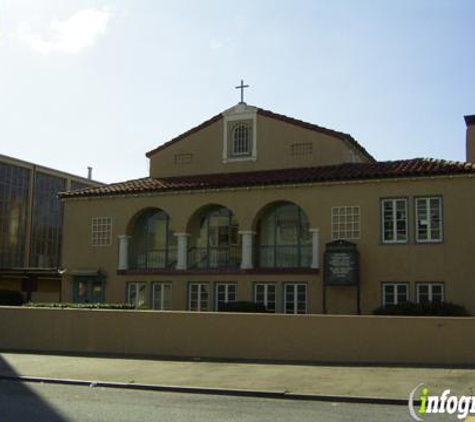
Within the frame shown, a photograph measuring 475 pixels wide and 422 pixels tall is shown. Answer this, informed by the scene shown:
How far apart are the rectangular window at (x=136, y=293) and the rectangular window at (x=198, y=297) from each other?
2.16 m

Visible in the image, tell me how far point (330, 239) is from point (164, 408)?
46.9 feet

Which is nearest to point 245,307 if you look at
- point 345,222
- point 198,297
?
point 198,297

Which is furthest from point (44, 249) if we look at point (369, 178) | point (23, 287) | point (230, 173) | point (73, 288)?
point (369, 178)

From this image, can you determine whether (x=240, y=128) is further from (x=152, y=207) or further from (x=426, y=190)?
(x=426, y=190)

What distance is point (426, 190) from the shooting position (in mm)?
23453

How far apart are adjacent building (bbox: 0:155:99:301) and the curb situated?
38303 millimetres

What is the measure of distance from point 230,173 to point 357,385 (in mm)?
15978

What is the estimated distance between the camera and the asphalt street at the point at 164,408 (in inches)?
407

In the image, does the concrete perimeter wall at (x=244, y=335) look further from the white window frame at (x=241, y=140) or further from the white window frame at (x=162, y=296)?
the white window frame at (x=241, y=140)

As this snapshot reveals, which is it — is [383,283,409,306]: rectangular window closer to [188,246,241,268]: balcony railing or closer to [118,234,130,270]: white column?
[188,246,241,268]: balcony railing

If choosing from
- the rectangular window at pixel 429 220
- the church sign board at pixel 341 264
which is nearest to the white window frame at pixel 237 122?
the church sign board at pixel 341 264

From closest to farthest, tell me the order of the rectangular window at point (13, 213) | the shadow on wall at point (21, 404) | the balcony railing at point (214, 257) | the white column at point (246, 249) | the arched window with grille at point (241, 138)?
the shadow on wall at point (21, 404)
the white column at point (246, 249)
the balcony railing at point (214, 257)
the arched window with grille at point (241, 138)
the rectangular window at point (13, 213)

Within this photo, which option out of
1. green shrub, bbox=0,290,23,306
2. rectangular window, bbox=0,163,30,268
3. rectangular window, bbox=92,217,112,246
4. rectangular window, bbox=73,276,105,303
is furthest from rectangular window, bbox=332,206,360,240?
rectangular window, bbox=0,163,30,268

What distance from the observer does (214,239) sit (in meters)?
28.2
